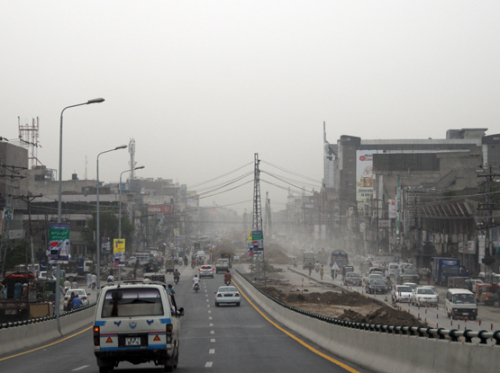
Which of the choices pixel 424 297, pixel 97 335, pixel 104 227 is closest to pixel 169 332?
pixel 97 335

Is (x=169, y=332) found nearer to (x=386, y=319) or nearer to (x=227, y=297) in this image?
(x=386, y=319)

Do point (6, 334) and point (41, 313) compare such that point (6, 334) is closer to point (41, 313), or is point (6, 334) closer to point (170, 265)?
point (41, 313)

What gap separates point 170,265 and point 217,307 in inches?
2089

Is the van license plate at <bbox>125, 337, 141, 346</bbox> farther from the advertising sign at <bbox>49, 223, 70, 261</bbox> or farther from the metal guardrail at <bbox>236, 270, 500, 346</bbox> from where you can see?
the advertising sign at <bbox>49, 223, 70, 261</bbox>

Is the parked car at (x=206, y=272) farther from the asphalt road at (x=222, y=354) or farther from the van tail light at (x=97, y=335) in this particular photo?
the van tail light at (x=97, y=335)

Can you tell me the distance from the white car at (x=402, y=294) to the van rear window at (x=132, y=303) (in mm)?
40034

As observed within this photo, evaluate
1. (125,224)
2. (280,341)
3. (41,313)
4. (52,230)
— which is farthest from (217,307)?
(125,224)

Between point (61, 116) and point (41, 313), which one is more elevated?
point (61, 116)

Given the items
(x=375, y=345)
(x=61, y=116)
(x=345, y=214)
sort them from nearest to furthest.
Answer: (x=375, y=345), (x=61, y=116), (x=345, y=214)

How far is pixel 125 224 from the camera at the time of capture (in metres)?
111

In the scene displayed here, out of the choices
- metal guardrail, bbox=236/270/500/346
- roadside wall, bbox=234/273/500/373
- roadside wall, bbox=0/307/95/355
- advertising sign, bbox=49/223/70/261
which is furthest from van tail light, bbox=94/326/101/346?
advertising sign, bbox=49/223/70/261

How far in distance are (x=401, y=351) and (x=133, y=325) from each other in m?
5.14

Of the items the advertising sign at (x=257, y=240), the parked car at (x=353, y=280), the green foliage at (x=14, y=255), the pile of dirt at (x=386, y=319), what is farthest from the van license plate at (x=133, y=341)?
the parked car at (x=353, y=280)

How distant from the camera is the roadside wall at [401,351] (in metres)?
9.03
